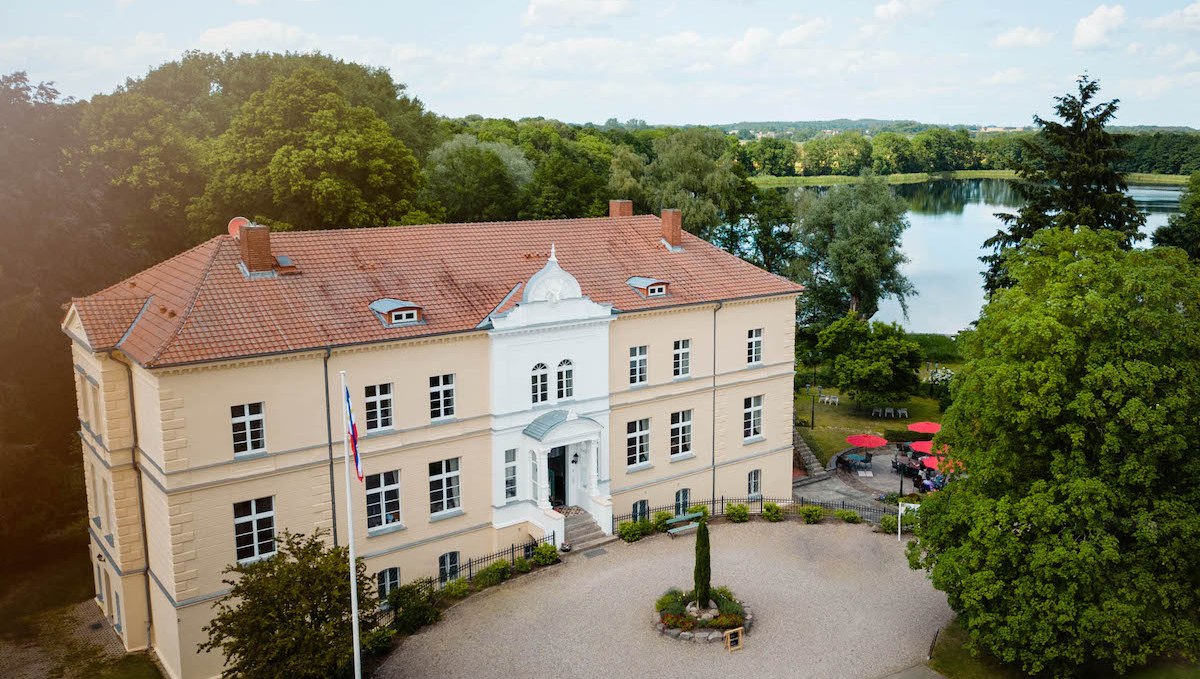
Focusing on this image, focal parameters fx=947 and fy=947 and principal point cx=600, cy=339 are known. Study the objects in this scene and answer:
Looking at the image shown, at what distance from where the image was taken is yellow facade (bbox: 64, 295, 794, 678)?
25.0 m

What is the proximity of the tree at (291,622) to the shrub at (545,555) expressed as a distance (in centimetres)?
807

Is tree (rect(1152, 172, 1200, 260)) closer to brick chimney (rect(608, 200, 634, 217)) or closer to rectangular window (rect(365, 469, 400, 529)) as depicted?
brick chimney (rect(608, 200, 634, 217))

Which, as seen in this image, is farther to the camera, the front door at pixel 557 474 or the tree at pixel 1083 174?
the tree at pixel 1083 174

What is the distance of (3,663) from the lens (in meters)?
27.7

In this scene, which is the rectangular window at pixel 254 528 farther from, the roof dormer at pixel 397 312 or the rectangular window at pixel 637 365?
the rectangular window at pixel 637 365

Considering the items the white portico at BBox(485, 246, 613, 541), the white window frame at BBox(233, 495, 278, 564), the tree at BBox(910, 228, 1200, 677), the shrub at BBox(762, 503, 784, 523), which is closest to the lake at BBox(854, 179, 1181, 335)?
the shrub at BBox(762, 503, 784, 523)

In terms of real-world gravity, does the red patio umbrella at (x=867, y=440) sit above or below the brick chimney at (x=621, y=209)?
below

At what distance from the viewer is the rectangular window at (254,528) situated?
26000 mm

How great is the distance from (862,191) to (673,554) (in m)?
43.4

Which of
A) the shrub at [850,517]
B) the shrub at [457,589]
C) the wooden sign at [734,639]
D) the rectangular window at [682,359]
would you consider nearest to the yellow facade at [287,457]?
the rectangular window at [682,359]

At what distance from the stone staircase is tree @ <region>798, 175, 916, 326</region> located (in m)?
38.4

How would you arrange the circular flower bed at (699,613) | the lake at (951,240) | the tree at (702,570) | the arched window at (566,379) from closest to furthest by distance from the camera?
the circular flower bed at (699,613) → the tree at (702,570) → the arched window at (566,379) → the lake at (951,240)

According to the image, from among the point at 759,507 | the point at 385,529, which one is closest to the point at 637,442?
the point at 759,507

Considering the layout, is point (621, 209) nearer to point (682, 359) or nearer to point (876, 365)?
point (682, 359)
